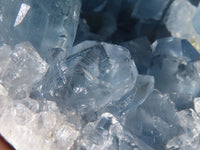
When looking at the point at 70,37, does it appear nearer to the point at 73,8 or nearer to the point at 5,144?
the point at 73,8

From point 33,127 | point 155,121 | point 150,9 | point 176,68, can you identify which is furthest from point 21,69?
point 150,9

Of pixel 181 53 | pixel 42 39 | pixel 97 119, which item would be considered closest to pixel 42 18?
pixel 42 39

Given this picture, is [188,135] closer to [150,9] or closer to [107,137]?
[107,137]

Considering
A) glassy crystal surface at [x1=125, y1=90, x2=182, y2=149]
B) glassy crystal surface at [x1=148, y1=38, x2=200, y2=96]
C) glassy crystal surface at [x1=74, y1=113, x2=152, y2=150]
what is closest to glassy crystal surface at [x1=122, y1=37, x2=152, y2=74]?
glassy crystal surface at [x1=148, y1=38, x2=200, y2=96]

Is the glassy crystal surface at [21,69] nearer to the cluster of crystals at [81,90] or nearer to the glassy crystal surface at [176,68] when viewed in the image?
the cluster of crystals at [81,90]

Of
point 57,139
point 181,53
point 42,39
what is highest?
point 42,39
